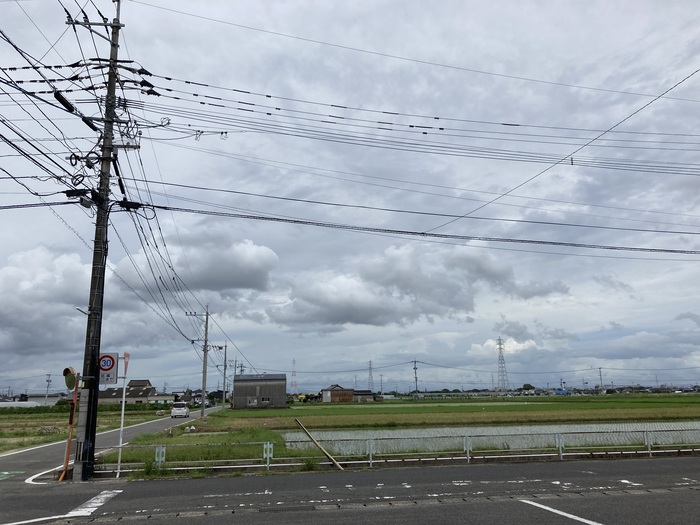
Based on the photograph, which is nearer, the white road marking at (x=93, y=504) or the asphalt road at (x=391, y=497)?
the asphalt road at (x=391, y=497)

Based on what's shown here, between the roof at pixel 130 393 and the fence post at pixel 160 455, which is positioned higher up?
the roof at pixel 130 393

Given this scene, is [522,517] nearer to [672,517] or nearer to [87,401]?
[672,517]

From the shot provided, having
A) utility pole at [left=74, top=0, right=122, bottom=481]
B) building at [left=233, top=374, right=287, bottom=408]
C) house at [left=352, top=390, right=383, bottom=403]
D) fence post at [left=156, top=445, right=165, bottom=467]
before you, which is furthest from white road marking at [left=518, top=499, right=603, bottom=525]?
house at [left=352, top=390, right=383, bottom=403]

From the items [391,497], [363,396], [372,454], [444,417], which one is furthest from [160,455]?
[363,396]

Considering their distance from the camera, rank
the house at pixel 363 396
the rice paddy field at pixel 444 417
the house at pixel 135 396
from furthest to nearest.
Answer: the house at pixel 363 396 → the house at pixel 135 396 → the rice paddy field at pixel 444 417

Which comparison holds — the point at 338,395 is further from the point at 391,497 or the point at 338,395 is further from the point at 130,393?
the point at 391,497

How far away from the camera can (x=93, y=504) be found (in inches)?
509

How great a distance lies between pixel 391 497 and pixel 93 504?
281 inches

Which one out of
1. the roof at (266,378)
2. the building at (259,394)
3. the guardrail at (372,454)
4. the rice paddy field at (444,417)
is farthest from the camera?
the roof at (266,378)

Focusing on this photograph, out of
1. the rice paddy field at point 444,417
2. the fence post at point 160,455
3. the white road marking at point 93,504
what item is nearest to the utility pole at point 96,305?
the fence post at point 160,455

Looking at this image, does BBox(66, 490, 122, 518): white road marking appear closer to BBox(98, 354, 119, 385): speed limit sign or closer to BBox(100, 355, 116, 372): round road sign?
BBox(98, 354, 119, 385): speed limit sign

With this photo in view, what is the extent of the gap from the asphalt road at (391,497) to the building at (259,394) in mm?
77626

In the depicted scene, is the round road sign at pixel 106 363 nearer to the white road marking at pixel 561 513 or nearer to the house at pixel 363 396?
the white road marking at pixel 561 513

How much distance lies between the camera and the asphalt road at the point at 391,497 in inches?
432
